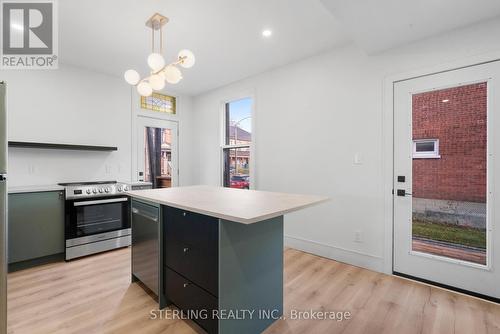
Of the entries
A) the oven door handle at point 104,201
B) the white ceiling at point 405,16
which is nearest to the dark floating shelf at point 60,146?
the oven door handle at point 104,201

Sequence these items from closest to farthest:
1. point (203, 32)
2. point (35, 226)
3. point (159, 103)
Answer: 1. point (203, 32)
2. point (35, 226)
3. point (159, 103)

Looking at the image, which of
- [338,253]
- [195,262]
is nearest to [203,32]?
[195,262]

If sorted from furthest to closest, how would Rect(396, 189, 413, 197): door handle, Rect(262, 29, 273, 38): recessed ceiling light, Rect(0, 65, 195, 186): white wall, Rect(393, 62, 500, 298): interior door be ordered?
Rect(0, 65, 195, 186): white wall < Rect(262, 29, 273, 38): recessed ceiling light < Rect(396, 189, 413, 197): door handle < Rect(393, 62, 500, 298): interior door

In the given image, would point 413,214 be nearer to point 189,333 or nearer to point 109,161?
point 189,333

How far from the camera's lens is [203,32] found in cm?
270

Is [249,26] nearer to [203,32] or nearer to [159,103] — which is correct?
[203,32]

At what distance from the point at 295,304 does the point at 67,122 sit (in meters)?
3.91

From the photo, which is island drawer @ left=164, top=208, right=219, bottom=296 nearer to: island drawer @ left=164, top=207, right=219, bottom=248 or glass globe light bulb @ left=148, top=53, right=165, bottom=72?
island drawer @ left=164, top=207, right=219, bottom=248

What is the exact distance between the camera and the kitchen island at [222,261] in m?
1.48

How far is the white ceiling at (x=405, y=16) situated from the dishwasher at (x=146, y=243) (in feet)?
7.41

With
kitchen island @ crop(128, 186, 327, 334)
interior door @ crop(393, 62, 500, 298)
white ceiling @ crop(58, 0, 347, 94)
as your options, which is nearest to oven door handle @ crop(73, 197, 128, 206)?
kitchen island @ crop(128, 186, 327, 334)

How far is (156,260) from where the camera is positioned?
2033 mm

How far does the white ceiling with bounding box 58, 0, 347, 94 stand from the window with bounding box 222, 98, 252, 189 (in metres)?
0.79

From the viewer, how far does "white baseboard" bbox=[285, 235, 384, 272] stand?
275 cm
